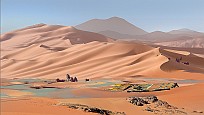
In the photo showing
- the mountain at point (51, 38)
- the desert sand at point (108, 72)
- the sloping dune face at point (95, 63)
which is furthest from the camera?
the mountain at point (51, 38)

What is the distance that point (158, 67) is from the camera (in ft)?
112

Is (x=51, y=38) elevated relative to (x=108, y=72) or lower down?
elevated

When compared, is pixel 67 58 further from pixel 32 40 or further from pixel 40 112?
pixel 32 40

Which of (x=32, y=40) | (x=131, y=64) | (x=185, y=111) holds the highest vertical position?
(x=32, y=40)

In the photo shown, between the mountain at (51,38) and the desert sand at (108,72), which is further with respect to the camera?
the mountain at (51,38)

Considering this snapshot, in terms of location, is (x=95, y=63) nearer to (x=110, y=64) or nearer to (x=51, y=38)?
(x=110, y=64)

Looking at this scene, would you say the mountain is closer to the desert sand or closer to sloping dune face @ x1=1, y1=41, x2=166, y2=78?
the desert sand

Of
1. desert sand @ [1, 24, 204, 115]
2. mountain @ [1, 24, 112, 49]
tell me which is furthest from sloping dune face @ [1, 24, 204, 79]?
mountain @ [1, 24, 112, 49]

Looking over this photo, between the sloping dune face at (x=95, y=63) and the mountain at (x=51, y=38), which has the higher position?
the mountain at (x=51, y=38)

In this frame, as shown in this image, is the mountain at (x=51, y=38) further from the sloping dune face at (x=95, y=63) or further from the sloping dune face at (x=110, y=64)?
the sloping dune face at (x=95, y=63)

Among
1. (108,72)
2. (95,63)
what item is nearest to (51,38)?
(95,63)

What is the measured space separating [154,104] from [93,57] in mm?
37593

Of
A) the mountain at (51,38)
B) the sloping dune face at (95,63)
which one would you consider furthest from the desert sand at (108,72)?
the mountain at (51,38)

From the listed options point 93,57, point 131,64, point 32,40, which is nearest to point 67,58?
point 93,57
